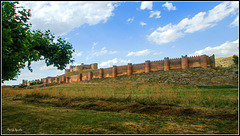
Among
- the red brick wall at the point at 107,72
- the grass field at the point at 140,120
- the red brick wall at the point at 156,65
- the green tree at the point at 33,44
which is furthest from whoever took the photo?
the red brick wall at the point at 107,72

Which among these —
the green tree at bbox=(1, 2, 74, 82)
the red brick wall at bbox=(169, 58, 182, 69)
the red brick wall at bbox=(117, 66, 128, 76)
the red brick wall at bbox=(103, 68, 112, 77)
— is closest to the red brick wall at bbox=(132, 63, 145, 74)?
the red brick wall at bbox=(117, 66, 128, 76)

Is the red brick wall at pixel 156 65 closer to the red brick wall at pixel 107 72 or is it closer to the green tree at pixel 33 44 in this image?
the red brick wall at pixel 107 72

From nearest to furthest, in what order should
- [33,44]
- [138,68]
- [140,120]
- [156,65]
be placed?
[140,120] < [33,44] < [156,65] < [138,68]

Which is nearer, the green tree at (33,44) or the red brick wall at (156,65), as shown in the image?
the green tree at (33,44)

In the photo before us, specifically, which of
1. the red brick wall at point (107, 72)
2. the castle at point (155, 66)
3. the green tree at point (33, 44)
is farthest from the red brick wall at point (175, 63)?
the green tree at point (33, 44)

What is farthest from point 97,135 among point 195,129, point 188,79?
point 188,79

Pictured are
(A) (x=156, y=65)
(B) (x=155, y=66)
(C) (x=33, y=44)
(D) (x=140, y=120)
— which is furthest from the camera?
(B) (x=155, y=66)

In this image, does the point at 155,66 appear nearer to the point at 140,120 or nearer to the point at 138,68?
the point at 138,68

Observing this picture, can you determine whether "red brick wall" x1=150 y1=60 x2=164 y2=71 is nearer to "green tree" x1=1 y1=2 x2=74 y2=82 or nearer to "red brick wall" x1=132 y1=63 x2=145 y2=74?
"red brick wall" x1=132 y1=63 x2=145 y2=74

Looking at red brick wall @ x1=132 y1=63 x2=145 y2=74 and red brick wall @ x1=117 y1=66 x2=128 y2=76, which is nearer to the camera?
red brick wall @ x1=132 y1=63 x2=145 y2=74

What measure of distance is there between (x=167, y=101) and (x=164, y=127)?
425 centimetres

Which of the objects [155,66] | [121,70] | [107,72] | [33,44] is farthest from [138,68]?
[33,44]

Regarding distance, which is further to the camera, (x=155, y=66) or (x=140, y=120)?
(x=155, y=66)

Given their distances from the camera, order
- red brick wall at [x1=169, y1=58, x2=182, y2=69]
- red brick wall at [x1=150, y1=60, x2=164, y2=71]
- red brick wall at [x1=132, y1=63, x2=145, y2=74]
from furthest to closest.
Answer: red brick wall at [x1=132, y1=63, x2=145, y2=74] → red brick wall at [x1=150, y1=60, x2=164, y2=71] → red brick wall at [x1=169, y1=58, x2=182, y2=69]
